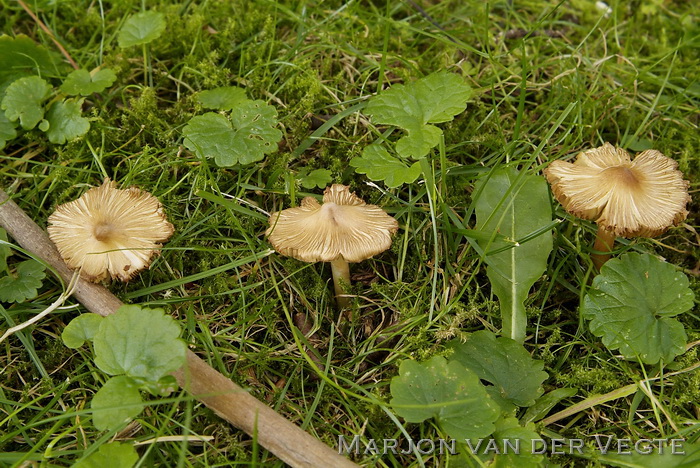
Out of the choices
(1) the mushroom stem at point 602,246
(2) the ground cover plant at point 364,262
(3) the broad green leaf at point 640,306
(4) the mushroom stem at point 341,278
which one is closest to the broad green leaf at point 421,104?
(2) the ground cover plant at point 364,262

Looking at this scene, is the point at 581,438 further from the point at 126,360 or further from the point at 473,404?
the point at 126,360

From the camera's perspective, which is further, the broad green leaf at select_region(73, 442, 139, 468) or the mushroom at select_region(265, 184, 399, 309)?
the mushroom at select_region(265, 184, 399, 309)

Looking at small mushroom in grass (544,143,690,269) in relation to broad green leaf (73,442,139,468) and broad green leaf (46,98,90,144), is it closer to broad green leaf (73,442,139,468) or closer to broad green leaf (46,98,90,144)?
broad green leaf (73,442,139,468)

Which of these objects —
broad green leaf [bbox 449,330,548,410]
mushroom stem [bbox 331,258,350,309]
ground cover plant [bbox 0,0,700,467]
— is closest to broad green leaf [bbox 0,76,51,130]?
ground cover plant [bbox 0,0,700,467]

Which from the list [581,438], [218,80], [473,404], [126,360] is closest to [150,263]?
[126,360]

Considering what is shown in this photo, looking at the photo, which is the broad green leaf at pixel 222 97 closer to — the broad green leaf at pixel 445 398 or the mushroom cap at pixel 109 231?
the mushroom cap at pixel 109 231

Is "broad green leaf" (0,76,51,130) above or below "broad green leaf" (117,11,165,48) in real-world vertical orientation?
below

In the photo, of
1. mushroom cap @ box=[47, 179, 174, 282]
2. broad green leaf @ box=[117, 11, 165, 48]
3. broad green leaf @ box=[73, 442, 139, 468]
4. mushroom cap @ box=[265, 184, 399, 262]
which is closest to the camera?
broad green leaf @ box=[73, 442, 139, 468]

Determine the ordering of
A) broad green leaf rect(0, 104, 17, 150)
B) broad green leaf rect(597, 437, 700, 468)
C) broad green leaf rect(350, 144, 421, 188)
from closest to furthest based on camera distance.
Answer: broad green leaf rect(597, 437, 700, 468), broad green leaf rect(350, 144, 421, 188), broad green leaf rect(0, 104, 17, 150)
